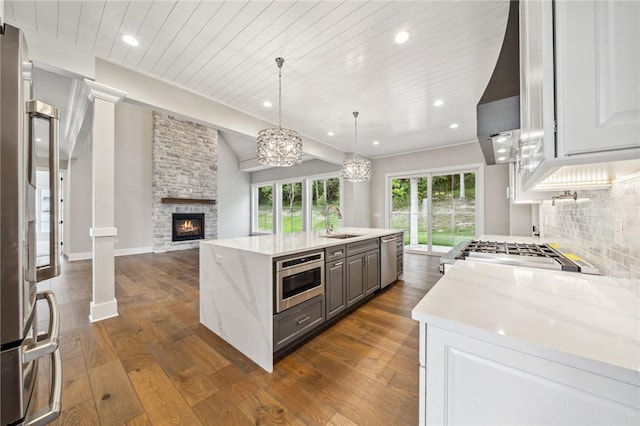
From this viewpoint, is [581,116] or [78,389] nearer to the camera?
[581,116]

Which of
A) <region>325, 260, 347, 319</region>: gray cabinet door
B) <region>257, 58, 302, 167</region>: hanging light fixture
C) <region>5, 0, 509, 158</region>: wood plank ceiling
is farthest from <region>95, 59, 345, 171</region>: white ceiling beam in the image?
<region>325, 260, 347, 319</region>: gray cabinet door

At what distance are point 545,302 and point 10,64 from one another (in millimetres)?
1852

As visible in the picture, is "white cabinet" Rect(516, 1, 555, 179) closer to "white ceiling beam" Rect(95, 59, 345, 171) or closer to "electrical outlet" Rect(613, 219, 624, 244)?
"electrical outlet" Rect(613, 219, 624, 244)

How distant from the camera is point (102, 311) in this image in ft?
8.60

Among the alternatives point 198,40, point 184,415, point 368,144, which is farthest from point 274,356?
point 368,144

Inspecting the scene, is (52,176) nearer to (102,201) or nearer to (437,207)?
(102,201)

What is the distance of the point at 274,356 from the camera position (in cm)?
192

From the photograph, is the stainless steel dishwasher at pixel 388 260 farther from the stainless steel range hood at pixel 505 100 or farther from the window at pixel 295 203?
the window at pixel 295 203

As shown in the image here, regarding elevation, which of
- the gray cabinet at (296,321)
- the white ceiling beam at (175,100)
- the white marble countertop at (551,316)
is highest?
the white ceiling beam at (175,100)

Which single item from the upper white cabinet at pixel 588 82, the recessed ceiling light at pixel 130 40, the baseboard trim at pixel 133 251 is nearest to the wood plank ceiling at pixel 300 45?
the recessed ceiling light at pixel 130 40

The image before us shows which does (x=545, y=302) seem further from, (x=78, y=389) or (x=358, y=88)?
(x=358, y=88)

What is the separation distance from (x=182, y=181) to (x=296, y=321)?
22.2ft

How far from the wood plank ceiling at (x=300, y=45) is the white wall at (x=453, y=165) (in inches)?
84.1

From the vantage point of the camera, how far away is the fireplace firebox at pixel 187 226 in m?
7.09
